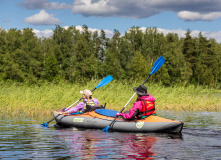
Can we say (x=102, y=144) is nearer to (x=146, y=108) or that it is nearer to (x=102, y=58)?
(x=146, y=108)

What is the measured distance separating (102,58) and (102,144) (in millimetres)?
49828

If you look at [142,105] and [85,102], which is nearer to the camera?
[142,105]

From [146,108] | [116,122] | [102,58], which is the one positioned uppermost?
[102,58]

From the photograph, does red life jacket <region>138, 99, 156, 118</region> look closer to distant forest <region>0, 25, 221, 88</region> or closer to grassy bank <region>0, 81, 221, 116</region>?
grassy bank <region>0, 81, 221, 116</region>

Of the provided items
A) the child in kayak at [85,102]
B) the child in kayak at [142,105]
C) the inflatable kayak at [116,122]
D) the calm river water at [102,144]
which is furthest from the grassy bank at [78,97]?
Result: the child in kayak at [142,105]

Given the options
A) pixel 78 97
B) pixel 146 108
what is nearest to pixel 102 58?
pixel 78 97

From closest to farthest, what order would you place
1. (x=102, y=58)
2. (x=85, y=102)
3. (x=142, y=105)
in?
(x=142, y=105), (x=85, y=102), (x=102, y=58)

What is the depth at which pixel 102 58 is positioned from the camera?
56.5m

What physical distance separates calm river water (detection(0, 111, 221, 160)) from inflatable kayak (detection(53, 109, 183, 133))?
0.20 metres

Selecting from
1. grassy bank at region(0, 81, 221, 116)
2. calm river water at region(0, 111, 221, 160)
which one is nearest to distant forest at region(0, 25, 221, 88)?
grassy bank at region(0, 81, 221, 116)

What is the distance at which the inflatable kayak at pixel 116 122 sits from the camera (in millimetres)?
8161

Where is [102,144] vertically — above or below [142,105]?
below

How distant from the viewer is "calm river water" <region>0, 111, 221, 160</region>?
5848 mm

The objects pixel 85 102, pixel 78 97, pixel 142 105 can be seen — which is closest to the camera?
pixel 142 105
